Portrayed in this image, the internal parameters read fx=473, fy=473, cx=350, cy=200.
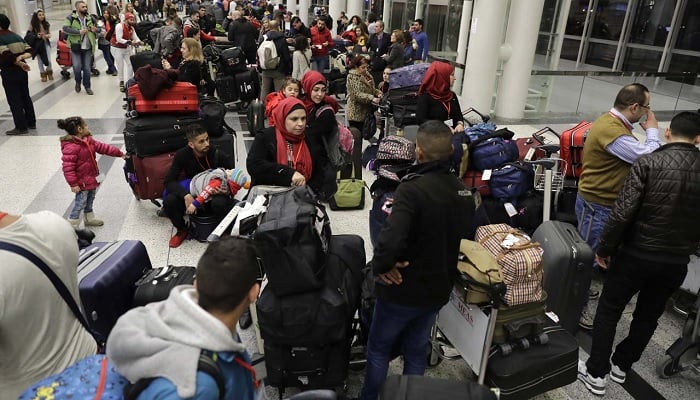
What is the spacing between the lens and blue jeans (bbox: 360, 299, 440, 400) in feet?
7.93

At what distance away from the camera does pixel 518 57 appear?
8594mm

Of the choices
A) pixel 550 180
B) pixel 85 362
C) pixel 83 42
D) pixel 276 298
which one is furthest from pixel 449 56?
pixel 85 362

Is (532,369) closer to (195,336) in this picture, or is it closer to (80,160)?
(195,336)

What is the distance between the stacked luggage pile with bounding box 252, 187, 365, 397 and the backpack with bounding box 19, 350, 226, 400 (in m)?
1.08

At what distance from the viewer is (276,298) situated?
8.04ft

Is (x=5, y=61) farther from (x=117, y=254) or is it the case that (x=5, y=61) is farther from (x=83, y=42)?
(x=117, y=254)

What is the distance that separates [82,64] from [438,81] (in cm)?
919

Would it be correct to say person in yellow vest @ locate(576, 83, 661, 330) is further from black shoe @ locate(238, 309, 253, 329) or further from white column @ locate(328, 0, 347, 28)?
white column @ locate(328, 0, 347, 28)

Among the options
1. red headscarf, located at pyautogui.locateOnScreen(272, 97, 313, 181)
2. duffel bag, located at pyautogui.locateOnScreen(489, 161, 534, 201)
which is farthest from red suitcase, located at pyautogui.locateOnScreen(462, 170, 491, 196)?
red headscarf, located at pyautogui.locateOnScreen(272, 97, 313, 181)

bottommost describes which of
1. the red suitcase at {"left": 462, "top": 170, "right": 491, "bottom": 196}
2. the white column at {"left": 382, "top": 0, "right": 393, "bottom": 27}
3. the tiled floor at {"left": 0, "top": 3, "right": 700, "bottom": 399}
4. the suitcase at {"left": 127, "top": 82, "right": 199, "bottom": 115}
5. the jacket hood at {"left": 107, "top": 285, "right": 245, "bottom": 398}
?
the tiled floor at {"left": 0, "top": 3, "right": 700, "bottom": 399}

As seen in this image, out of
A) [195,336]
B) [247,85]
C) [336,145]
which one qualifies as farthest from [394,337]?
[247,85]

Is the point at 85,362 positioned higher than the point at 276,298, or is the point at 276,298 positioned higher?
the point at 85,362

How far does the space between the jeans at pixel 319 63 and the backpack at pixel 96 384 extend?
1027cm

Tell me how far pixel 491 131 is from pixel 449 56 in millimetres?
9571
